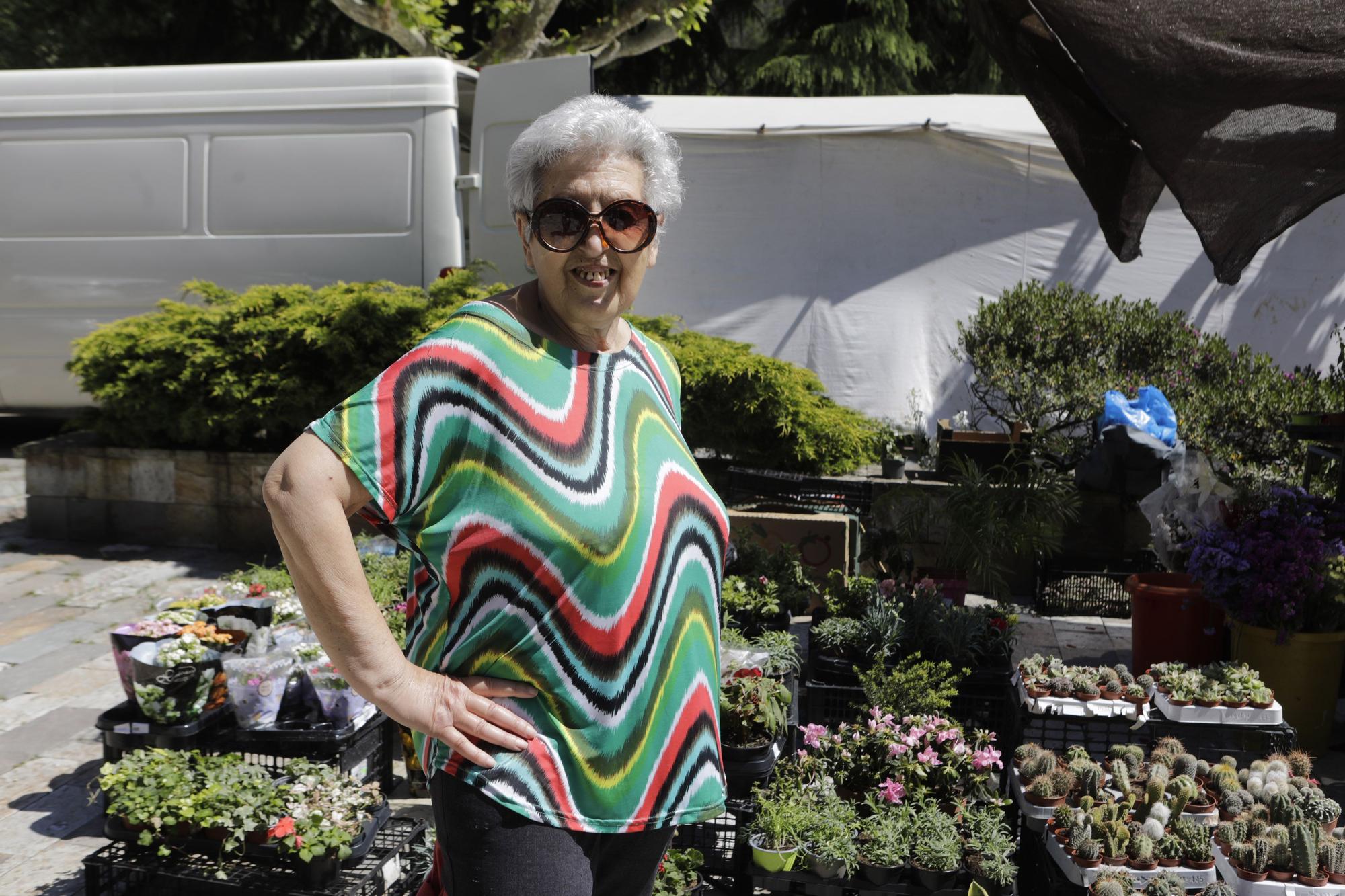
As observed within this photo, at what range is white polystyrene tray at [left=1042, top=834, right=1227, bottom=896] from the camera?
8.98 feet

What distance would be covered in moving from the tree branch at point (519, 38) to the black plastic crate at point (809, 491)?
19.7ft

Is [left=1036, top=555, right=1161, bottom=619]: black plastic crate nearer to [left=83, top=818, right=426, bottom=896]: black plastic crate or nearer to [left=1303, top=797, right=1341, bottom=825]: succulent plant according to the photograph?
[left=1303, top=797, right=1341, bottom=825]: succulent plant

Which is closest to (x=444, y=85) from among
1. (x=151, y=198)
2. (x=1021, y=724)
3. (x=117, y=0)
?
(x=151, y=198)

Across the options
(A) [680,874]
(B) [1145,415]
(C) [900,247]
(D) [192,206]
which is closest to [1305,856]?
(A) [680,874]

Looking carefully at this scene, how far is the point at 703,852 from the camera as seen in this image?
309 centimetres

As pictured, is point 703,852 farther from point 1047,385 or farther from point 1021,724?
point 1047,385

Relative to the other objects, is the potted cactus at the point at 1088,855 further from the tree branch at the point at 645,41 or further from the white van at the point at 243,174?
the tree branch at the point at 645,41

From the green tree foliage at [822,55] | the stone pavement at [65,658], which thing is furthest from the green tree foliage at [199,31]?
the stone pavement at [65,658]

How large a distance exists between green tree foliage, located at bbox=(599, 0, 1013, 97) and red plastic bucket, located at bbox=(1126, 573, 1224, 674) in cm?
950

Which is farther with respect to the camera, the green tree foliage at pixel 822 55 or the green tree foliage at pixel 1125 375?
the green tree foliage at pixel 822 55

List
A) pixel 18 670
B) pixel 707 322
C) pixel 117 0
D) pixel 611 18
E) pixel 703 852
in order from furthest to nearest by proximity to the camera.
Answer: pixel 117 0 → pixel 611 18 → pixel 707 322 → pixel 18 670 → pixel 703 852

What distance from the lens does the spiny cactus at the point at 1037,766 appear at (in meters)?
3.14

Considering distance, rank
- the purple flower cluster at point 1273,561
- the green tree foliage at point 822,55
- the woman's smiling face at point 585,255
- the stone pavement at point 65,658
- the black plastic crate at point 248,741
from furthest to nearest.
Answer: the green tree foliage at point 822,55, the purple flower cluster at point 1273,561, the stone pavement at point 65,658, the black plastic crate at point 248,741, the woman's smiling face at point 585,255

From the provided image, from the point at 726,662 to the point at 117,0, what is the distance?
1372 centimetres
